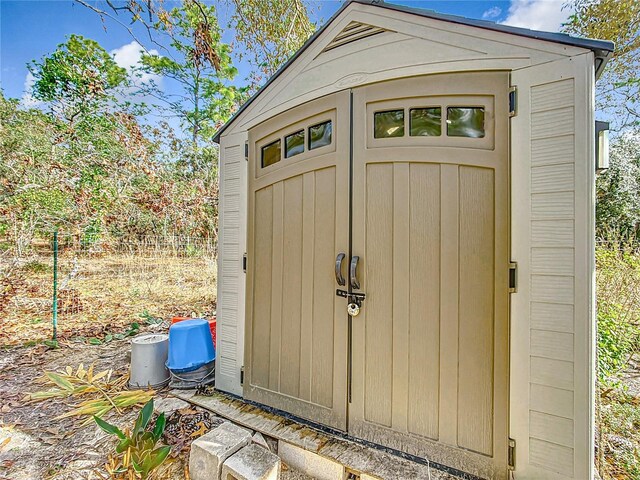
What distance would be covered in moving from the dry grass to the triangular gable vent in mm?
4396

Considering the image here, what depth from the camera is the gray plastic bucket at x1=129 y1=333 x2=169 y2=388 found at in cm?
270

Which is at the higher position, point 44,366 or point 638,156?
point 638,156

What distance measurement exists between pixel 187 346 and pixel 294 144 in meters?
1.92

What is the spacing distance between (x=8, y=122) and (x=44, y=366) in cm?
633

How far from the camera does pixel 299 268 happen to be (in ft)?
6.95

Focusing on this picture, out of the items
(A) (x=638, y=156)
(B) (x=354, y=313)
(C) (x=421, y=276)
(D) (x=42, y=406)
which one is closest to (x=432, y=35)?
(C) (x=421, y=276)

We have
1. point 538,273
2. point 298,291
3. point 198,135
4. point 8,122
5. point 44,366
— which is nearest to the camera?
point 538,273

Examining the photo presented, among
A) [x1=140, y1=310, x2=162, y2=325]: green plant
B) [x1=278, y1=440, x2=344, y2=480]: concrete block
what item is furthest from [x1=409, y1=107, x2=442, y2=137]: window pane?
[x1=140, y1=310, x2=162, y2=325]: green plant

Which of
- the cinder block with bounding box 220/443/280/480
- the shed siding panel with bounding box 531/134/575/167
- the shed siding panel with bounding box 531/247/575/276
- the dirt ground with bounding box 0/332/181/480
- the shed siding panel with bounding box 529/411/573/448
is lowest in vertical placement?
the dirt ground with bounding box 0/332/181/480

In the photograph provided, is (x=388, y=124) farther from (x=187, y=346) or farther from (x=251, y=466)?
(x=187, y=346)

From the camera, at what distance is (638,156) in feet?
23.6

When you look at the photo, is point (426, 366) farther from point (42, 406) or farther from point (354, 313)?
point (42, 406)

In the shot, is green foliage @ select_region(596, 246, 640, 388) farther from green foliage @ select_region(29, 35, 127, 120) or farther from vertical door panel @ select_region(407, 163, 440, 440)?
green foliage @ select_region(29, 35, 127, 120)

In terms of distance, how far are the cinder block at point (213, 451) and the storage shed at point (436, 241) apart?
42 centimetres
